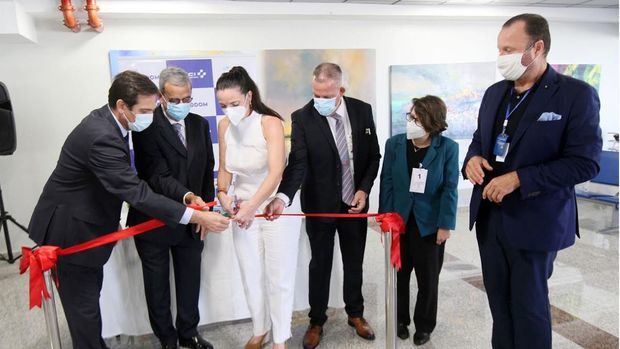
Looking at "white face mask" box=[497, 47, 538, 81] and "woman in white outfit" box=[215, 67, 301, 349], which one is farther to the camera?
"woman in white outfit" box=[215, 67, 301, 349]

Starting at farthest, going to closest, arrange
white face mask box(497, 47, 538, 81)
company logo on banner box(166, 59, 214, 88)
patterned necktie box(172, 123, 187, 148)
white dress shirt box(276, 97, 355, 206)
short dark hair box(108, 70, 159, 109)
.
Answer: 1. company logo on banner box(166, 59, 214, 88)
2. white dress shirt box(276, 97, 355, 206)
3. patterned necktie box(172, 123, 187, 148)
4. short dark hair box(108, 70, 159, 109)
5. white face mask box(497, 47, 538, 81)

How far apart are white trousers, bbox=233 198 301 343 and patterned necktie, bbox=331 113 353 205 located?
342 millimetres

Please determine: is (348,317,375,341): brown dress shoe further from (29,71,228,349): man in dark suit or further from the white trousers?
(29,71,228,349): man in dark suit

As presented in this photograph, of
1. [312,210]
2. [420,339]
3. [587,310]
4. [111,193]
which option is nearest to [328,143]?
[312,210]

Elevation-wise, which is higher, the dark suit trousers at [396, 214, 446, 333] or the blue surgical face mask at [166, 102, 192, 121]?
the blue surgical face mask at [166, 102, 192, 121]

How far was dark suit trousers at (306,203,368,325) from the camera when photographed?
2379mm

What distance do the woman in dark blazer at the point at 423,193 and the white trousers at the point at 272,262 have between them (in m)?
0.66

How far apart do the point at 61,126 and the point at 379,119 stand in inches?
154

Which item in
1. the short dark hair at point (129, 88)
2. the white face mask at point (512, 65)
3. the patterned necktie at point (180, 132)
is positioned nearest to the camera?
the white face mask at point (512, 65)

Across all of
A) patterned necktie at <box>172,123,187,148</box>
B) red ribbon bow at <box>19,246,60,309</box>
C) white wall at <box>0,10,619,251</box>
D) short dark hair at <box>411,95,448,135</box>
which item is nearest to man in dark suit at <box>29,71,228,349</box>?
red ribbon bow at <box>19,246,60,309</box>

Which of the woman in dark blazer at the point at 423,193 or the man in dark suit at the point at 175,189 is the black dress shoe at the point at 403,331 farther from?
the man in dark suit at the point at 175,189

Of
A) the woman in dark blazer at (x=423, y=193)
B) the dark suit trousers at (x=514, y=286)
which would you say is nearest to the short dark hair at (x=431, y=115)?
the woman in dark blazer at (x=423, y=193)

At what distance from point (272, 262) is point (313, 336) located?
0.64 metres

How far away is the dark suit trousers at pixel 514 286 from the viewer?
1730 mm
